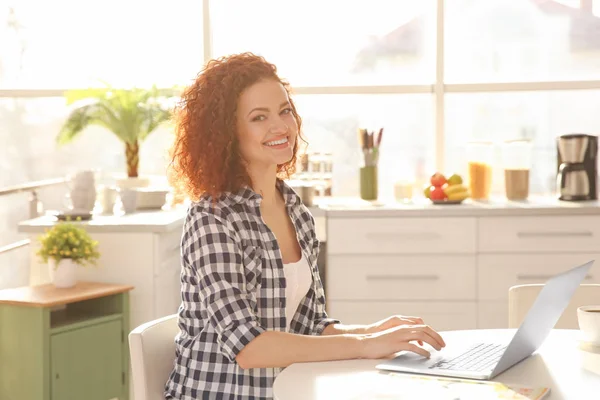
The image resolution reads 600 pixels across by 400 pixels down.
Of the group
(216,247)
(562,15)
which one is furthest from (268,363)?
(562,15)

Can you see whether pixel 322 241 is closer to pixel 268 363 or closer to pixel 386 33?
pixel 386 33

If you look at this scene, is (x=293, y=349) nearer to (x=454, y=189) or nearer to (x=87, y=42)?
(x=454, y=189)

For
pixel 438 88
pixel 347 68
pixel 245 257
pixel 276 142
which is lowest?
pixel 245 257

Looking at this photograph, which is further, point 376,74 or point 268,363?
point 376,74

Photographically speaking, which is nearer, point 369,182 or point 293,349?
point 293,349

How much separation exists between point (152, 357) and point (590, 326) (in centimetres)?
83

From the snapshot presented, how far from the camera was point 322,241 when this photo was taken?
4.22 m

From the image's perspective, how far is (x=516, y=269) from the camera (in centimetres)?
416

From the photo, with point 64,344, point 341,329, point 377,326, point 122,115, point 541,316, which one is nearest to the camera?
point 541,316

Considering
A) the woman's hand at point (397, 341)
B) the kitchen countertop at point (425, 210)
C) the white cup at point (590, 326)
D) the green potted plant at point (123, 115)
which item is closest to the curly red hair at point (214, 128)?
the woman's hand at point (397, 341)

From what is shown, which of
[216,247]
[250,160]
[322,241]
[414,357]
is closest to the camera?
[414,357]

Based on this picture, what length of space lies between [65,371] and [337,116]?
2.06 meters

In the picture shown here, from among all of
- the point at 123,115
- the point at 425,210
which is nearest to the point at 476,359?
the point at 425,210

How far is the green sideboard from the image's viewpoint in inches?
129
